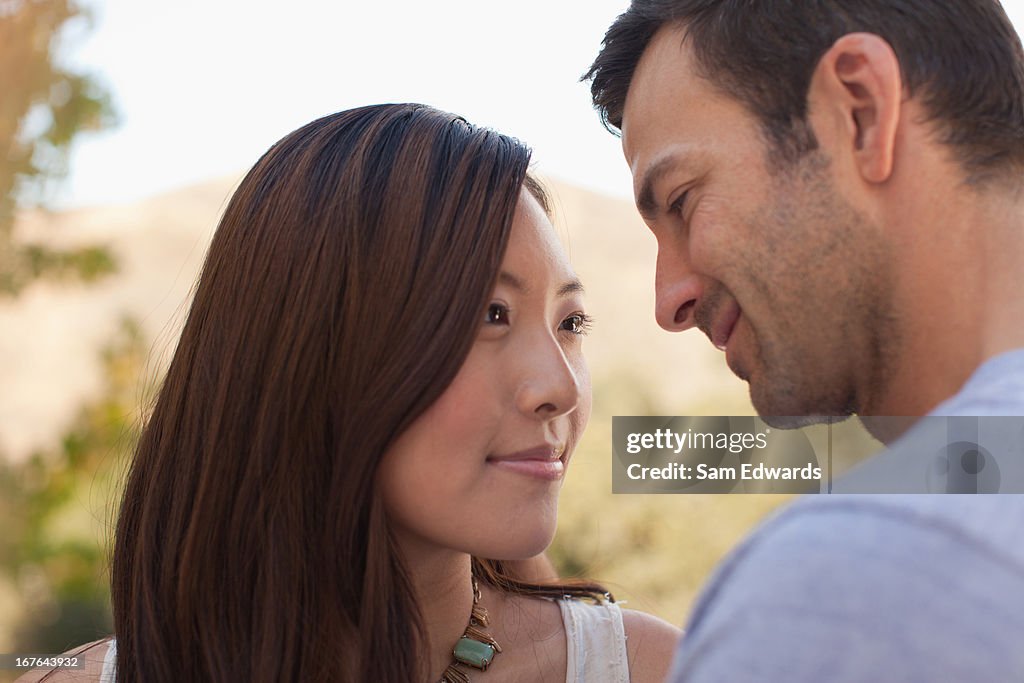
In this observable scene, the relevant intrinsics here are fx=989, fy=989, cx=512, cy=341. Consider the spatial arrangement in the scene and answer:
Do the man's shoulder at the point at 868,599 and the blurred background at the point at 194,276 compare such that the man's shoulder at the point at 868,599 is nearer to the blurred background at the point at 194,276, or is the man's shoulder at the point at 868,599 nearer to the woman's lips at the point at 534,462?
the woman's lips at the point at 534,462

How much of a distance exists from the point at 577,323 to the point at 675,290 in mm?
202

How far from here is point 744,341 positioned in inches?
67.6

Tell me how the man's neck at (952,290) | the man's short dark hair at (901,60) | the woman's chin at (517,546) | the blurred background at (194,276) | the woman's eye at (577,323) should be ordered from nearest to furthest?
the man's neck at (952,290) → the man's short dark hair at (901,60) → the woman's chin at (517,546) → the woman's eye at (577,323) → the blurred background at (194,276)

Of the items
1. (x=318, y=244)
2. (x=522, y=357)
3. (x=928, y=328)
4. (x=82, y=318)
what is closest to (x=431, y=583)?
(x=522, y=357)

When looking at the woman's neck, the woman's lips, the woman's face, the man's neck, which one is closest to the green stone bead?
the woman's neck

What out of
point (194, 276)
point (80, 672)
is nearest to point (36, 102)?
point (194, 276)

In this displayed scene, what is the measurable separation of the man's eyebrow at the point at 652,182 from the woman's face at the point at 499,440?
218mm

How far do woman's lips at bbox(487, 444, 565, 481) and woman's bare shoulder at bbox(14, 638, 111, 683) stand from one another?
86 cm

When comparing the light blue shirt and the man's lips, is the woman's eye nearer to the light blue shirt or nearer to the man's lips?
the man's lips

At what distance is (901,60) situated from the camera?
1.52m

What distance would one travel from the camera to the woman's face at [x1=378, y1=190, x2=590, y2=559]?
1602 millimetres

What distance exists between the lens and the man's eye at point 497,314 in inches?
65.5

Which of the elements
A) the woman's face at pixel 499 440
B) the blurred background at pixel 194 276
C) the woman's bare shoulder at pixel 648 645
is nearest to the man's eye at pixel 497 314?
the woman's face at pixel 499 440

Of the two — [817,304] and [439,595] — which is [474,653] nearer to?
[439,595]
